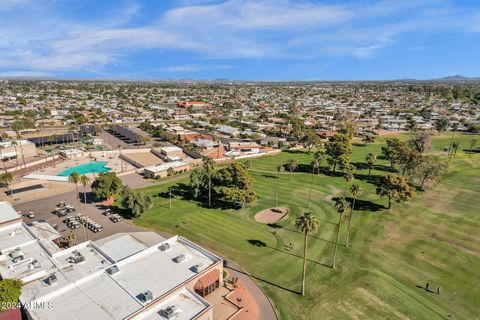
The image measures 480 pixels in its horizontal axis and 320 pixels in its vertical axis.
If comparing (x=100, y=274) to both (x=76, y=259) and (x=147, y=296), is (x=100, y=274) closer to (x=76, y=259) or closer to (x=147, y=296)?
(x=76, y=259)

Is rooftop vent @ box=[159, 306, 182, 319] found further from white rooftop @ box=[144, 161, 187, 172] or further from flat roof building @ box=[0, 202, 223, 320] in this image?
white rooftop @ box=[144, 161, 187, 172]

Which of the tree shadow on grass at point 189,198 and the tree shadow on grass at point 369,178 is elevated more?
the tree shadow on grass at point 369,178

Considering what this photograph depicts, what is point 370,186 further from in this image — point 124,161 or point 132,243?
point 124,161

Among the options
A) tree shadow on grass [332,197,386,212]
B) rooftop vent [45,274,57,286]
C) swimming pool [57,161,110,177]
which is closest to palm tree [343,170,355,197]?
tree shadow on grass [332,197,386,212]

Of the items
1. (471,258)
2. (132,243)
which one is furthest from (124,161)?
(471,258)

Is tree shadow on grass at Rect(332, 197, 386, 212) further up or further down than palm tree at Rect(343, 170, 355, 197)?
further down

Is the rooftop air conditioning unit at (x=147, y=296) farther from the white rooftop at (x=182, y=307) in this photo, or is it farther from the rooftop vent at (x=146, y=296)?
the white rooftop at (x=182, y=307)

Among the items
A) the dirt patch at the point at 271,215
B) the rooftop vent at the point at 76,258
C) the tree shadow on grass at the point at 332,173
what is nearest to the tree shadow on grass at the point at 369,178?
the tree shadow on grass at the point at 332,173

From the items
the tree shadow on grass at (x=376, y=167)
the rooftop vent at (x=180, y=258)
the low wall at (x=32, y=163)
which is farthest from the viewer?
the tree shadow on grass at (x=376, y=167)
